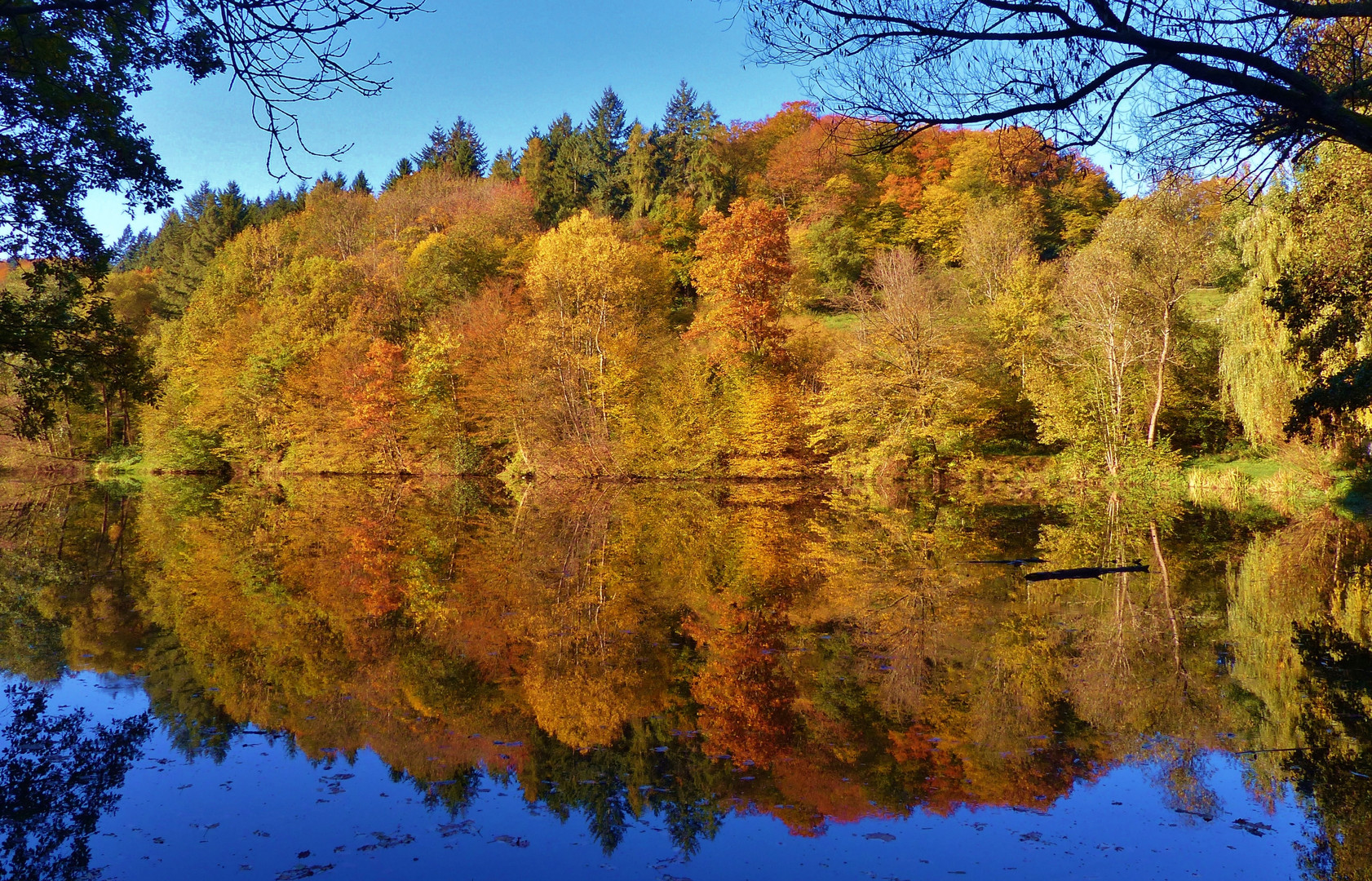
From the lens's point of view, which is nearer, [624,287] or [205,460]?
[624,287]

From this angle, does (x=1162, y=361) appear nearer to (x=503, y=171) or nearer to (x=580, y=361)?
(x=580, y=361)

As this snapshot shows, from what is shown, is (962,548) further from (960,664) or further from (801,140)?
(801,140)

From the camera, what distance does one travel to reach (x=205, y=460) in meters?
41.1

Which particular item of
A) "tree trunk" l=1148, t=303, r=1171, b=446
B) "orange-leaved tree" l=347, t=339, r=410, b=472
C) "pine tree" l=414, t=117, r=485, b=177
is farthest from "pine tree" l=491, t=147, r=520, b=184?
"tree trunk" l=1148, t=303, r=1171, b=446

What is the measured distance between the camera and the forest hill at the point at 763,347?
21.0m

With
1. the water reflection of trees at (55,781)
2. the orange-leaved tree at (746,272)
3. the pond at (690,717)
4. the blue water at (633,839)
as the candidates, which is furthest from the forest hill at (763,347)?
the blue water at (633,839)

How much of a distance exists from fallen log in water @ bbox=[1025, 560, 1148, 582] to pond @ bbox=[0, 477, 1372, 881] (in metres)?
0.11

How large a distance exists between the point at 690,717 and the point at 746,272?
25566mm

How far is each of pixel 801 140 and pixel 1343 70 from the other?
177 feet

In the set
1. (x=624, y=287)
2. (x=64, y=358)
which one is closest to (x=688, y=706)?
(x=64, y=358)

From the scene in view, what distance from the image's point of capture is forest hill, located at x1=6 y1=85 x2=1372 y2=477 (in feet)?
68.8

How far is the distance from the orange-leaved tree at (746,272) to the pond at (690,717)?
728 inches

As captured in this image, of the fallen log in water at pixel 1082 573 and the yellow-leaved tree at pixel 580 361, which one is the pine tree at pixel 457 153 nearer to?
the yellow-leaved tree at pixel 580 361

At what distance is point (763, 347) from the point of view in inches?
1241
